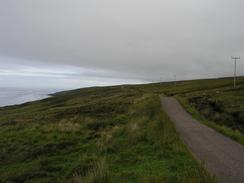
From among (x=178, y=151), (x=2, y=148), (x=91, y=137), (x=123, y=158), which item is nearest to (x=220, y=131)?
(x=178, y=151)

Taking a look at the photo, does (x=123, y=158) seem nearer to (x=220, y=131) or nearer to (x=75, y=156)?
(x=75, y=156)

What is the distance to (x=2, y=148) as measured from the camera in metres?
10.9

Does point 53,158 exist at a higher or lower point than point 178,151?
lower

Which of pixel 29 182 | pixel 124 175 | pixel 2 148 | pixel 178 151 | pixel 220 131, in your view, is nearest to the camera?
pixel 124 175

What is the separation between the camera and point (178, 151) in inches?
→ 298

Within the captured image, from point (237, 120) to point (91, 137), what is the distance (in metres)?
13.5

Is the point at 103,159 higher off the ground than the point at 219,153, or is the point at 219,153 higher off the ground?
the point at 219,153

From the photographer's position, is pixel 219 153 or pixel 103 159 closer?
pixel 103 159

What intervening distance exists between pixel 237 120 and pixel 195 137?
9.28 meters

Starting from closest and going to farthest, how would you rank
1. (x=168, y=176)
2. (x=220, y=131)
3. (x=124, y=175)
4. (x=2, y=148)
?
(x=168, y=176), (x=124, y=175), (x=2, y=148), (x=220, y=131)

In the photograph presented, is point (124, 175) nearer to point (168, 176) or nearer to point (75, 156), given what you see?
point (168, 176)

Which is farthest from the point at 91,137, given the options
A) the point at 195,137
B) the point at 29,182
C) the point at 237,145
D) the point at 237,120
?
the point at 237,120

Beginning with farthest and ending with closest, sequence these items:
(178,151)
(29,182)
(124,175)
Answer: (178,151) → (29,182) → (124,175)

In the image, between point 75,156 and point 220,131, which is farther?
point 220,131
